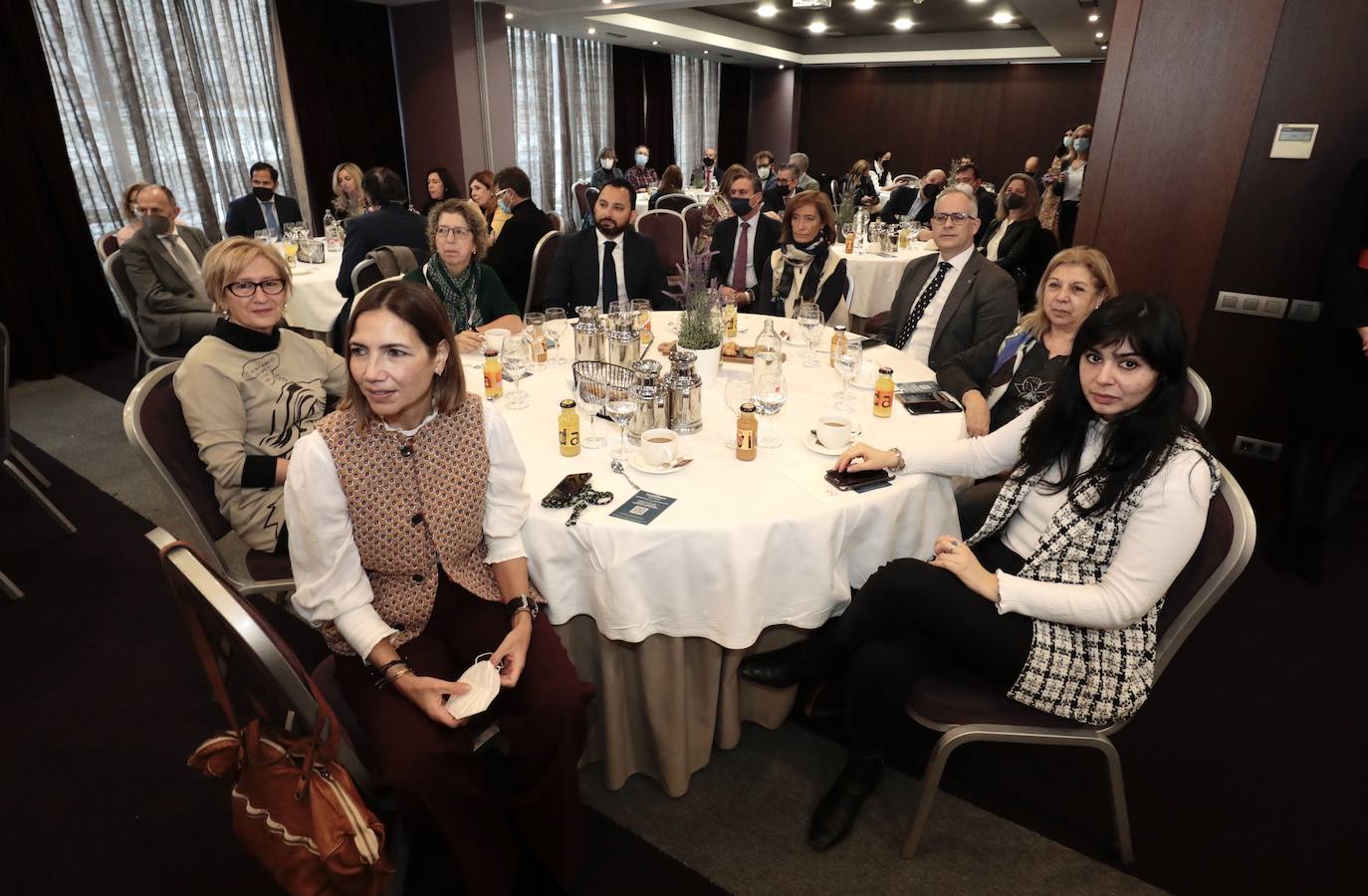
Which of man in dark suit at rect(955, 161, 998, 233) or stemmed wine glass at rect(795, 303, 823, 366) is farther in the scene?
man in dark suit at rect(955, 161, 998, 233)

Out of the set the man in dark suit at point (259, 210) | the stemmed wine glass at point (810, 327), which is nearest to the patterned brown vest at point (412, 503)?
the stemmed wine glass at point (810, 327)

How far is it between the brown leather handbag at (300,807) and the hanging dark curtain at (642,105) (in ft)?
42.7

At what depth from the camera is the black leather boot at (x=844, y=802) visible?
190 cm

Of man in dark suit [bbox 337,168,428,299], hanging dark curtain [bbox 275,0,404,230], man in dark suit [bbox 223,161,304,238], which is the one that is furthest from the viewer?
hanging dark curtain [bbox 275,0,404,230]

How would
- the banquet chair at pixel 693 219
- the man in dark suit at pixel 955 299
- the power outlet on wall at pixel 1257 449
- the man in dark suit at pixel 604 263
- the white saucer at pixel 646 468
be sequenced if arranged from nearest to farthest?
the white saucer at pixel 646 468, the man in dark suit at pixel 955 299, the power outlet on wall at pixel 1257 449, the man in dark suit at pixel 604 263, the banquet chair at pixel 693 219

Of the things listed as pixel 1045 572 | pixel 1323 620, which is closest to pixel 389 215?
pixel 1045 572

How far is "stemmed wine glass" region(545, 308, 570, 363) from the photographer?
297 centimetres

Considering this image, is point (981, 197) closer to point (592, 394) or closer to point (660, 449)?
point (592, 394)

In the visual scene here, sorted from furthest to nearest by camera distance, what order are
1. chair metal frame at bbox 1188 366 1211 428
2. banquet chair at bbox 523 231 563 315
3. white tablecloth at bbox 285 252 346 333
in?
banquet chair at bbox 523 231 563 315
white tablecloth at bbox 285 252 346 333
chair metal frame at bbox 1188 366 1211 428

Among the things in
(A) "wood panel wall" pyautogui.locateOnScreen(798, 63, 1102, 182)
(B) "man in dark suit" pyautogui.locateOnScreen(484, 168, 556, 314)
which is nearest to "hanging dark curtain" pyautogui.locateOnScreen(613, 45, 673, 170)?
(A) "wood panel wall" pyautogui.locateOnScreen(798, 63, 1102, 182)

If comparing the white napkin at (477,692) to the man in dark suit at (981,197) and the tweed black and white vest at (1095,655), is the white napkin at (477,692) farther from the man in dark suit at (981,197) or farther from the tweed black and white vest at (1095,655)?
the man in dark suit at (981,197)

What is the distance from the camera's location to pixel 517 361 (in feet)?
8.55

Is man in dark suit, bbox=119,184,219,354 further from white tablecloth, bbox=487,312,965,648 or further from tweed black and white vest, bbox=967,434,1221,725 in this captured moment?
tweed black and white vest, bbox=967,434,1221,725

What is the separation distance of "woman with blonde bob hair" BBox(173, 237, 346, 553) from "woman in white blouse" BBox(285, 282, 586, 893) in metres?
0.57
